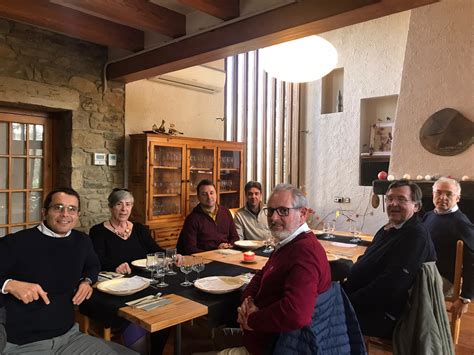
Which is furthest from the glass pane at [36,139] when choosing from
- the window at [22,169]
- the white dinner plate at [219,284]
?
the white dinner plate at [219,284]

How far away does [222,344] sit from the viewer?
7.74ft

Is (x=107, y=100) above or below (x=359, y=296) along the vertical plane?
above

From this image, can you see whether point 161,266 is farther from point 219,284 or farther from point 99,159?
point 99,159

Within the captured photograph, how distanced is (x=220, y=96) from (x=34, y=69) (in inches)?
96.4

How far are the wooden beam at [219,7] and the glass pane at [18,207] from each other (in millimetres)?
2429

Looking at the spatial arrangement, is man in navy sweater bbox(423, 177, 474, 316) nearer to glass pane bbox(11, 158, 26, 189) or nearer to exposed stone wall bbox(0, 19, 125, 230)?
exposed stone wall bbox(0, 19, 125, 230)

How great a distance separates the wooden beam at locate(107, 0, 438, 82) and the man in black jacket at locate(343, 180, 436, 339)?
1074 mm

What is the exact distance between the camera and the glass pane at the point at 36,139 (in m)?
3.75

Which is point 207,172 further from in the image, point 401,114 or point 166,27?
point 401,114

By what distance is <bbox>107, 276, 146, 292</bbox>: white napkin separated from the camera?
1.88m

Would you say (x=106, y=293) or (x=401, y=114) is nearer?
(x=106, y=293)

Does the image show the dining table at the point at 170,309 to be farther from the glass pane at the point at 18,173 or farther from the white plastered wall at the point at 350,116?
the white plastered wall at the point at 350,116

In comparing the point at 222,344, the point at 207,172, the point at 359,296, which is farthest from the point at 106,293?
the point at 207,172

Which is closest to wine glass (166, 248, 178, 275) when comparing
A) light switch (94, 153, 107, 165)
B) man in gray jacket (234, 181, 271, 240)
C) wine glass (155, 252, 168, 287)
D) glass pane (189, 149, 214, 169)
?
wine glass (155, 252, 168, 287)
